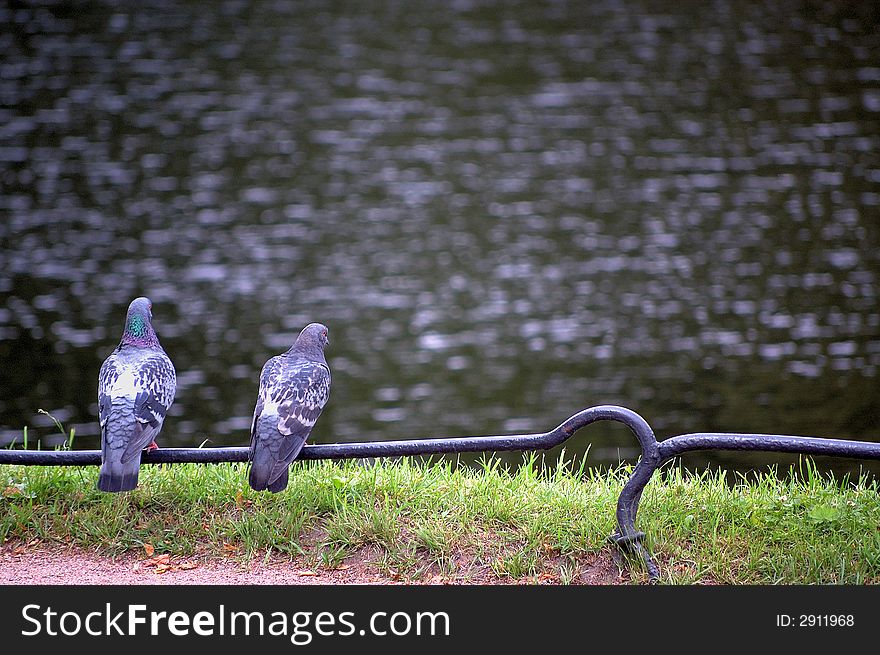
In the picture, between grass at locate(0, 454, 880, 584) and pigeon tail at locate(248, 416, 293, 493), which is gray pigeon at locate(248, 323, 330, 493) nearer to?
pigeon tail at locate(248, 416, 293, 493)

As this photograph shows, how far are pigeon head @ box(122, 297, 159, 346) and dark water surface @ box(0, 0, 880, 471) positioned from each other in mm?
8284

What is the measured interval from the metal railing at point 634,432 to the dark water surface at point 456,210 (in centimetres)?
844

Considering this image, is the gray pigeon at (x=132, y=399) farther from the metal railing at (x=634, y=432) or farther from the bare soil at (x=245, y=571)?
the bare soil at (x=245, y=571)

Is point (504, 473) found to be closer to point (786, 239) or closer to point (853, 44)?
point (786, 239)

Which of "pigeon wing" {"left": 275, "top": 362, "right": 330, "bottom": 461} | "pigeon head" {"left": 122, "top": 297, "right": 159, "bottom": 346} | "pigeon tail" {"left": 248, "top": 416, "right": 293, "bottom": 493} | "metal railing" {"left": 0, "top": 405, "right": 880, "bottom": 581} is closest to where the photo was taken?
"metal railing" {"left": 0, "top": 405, "right": 880, "bottom": 581}

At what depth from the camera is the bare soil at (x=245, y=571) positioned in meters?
4.44

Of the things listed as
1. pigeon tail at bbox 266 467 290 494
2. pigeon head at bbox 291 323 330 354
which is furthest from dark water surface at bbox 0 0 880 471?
pigeon tail at bbox 266 467 290 494

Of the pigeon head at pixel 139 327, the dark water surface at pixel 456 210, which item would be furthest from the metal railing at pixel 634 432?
the dark water surface at pixel 456 210

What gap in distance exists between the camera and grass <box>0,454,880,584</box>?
4512mm

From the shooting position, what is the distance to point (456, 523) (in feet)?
15.7

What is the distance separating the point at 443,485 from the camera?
5172 mm

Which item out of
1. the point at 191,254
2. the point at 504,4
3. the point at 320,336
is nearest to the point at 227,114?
the point at 191,254

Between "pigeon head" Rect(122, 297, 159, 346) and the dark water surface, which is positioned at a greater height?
"pigeon head" Rect(122, 297, 159, 346)

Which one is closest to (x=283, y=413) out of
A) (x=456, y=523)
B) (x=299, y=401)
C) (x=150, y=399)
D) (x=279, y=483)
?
(x=299, y=401)
